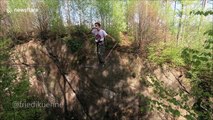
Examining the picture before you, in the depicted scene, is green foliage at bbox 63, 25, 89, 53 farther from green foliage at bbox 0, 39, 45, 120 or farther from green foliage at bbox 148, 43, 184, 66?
green foliage at bbox 0, 39, 45, 120

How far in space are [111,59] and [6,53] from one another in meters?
6.46

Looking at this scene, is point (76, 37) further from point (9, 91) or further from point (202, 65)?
point (202, 65)

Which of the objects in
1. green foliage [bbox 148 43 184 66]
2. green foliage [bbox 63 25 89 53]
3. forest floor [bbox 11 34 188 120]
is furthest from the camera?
green foliage [bbox 63 25 89 53]

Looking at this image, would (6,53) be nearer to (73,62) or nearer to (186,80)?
(73,62)

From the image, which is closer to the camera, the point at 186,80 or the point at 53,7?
the point at 186,80

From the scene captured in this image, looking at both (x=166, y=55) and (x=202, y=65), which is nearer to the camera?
(x=202, y=65)

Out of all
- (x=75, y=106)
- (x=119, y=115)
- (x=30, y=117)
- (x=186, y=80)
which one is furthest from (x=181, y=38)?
(x=30, y=117)

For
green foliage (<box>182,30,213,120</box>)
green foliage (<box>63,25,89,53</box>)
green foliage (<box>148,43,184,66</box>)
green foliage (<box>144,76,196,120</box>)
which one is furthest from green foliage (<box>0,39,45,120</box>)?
green foliage (<box>148,43,184,66</box>)

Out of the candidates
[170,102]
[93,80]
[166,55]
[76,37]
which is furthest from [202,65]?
[76,37]

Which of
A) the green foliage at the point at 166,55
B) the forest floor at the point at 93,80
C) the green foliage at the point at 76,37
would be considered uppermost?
the green foliage at the point at 76,37

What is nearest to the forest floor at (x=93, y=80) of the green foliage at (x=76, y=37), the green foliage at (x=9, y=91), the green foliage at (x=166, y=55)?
the green foliage at (x=76, y=37)

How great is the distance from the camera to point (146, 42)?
1376 centimetres

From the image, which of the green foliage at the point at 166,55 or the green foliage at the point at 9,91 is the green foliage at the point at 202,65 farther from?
the green foliage at the point at 9,91

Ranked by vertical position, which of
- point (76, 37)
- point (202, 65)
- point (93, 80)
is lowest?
point (93, 80)
